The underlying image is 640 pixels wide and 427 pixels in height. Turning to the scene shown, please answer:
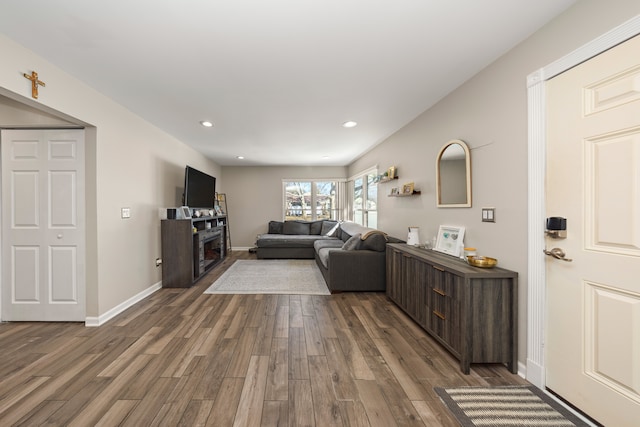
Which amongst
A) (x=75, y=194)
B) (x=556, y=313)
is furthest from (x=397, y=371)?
(x=75, y=194)

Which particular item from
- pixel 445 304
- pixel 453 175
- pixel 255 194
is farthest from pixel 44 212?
pixel 255 194

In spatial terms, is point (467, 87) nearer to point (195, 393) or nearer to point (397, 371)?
point (397, 371)

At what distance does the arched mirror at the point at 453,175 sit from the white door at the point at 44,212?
383 cm

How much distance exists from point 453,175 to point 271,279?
10.3 ft

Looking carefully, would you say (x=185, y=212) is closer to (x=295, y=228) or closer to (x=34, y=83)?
(x=34, y=83)

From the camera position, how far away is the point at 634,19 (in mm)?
1222

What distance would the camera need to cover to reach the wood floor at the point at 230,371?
1467 mm

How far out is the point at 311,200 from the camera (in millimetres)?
7398

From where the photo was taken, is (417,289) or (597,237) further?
(417,289)

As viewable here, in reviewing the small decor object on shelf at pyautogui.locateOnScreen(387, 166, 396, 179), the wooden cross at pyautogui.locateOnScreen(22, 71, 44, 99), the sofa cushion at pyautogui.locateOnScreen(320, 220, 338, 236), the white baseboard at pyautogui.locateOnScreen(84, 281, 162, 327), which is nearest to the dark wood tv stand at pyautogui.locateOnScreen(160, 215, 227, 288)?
the white baseboard at pyautogui.locateOnScreen(84, 281, 162, 327)

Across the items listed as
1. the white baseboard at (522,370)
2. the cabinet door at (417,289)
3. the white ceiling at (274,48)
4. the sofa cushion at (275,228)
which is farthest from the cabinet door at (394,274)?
the sofa cushion at (275,228)

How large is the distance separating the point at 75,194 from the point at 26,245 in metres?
0.75

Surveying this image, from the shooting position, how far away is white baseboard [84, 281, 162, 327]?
2.62 meters

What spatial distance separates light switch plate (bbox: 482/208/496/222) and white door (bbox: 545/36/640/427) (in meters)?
0.43
